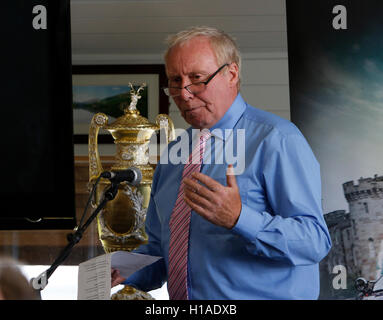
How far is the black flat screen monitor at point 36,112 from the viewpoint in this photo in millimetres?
636

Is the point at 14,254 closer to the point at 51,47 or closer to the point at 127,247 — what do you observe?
the point at 127,247

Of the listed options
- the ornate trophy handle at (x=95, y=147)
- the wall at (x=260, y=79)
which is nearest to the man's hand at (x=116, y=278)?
the ornate trophy handle at (x=95, y=147)

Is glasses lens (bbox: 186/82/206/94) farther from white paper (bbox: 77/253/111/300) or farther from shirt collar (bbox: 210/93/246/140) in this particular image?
white paper (bbox: 77/253/111/300)

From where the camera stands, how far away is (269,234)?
0.77m

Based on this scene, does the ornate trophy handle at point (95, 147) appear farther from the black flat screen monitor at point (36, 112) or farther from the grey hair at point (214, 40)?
the black flat screen monitor at point (36, 112)

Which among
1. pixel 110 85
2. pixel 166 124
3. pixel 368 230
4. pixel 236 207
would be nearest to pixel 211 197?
pixel 236 207

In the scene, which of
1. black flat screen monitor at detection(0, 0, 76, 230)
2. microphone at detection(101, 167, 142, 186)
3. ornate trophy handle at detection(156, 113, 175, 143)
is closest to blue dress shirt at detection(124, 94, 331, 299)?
microphone at detection(101, 167, 142, 186)

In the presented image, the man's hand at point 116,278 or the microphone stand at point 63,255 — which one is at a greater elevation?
the microphone stand at point 63,255

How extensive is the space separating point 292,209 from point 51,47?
1.56ft

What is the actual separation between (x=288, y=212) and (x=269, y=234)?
74 millimetres

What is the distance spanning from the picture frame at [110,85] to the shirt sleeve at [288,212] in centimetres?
211

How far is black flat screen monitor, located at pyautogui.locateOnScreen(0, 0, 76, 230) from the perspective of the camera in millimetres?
636

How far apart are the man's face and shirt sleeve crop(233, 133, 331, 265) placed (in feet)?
0.49

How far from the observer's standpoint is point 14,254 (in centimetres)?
309
